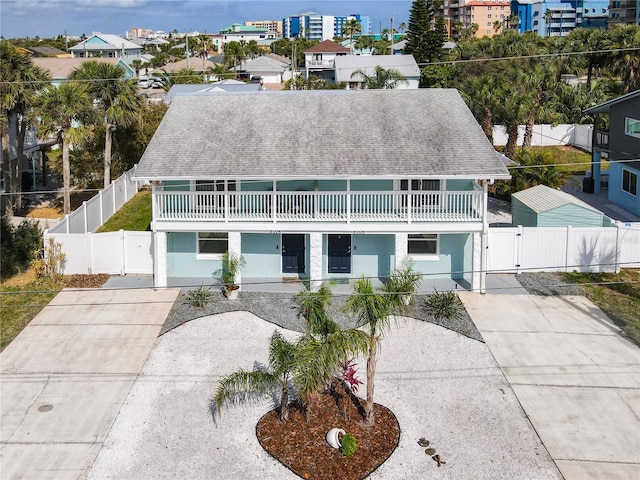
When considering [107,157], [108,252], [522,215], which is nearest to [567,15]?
[107,157]

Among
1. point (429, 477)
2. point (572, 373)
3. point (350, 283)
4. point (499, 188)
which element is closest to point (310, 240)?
point (350, 283)

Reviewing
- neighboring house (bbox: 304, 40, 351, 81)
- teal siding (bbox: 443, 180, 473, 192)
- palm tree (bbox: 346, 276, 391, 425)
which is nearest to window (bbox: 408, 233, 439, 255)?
teal siding (bbox: 443, 180, 473, 192)

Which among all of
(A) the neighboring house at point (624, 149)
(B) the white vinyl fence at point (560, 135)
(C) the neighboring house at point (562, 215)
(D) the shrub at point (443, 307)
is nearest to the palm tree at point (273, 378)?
(D) the shrub at point (443, 307)

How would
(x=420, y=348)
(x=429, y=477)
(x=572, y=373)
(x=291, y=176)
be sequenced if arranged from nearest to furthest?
(x=429, y=477)
(x=572, y=373)
(x=420, y=348)
(x=291, y=176)

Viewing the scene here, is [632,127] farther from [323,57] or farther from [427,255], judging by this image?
[323,57]

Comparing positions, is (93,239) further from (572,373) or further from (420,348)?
(572,373)

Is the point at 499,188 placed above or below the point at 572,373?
above

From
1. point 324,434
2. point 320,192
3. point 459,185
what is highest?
point 459,185

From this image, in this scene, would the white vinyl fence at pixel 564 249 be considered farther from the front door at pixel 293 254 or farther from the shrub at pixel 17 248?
the shrub at pixel 17 248
